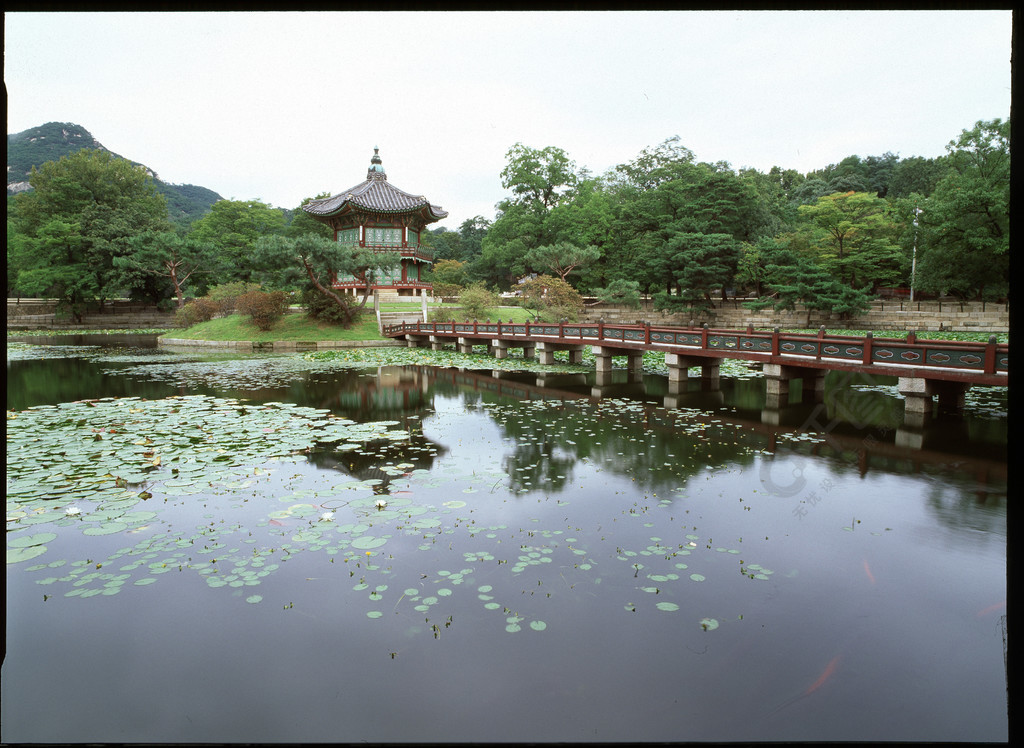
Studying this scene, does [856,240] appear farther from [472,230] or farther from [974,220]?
[472,230]

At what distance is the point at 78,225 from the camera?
37.9m

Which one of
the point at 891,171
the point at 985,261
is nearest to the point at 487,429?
the point at 985,261

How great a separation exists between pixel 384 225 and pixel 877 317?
985 inches

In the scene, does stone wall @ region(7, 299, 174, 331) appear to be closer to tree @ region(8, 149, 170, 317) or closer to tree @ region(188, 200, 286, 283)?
tree @ region(8, 149, 170, 317)

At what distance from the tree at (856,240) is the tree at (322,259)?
20.5 metres

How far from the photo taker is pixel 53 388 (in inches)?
541

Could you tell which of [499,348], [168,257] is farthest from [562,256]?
[168,257]

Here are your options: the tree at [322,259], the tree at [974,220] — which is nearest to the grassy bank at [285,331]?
the tree at [322,259]

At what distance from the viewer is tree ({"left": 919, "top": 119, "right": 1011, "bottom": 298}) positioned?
60.3 feet

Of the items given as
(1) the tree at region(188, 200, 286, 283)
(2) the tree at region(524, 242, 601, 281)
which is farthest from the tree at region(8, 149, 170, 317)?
(2) the tree at region(524, 242, 601, 281)

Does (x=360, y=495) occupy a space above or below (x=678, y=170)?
below

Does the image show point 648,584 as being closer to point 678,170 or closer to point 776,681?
point 776,681

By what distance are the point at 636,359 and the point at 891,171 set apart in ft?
132

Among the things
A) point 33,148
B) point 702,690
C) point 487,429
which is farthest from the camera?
point 33,148
